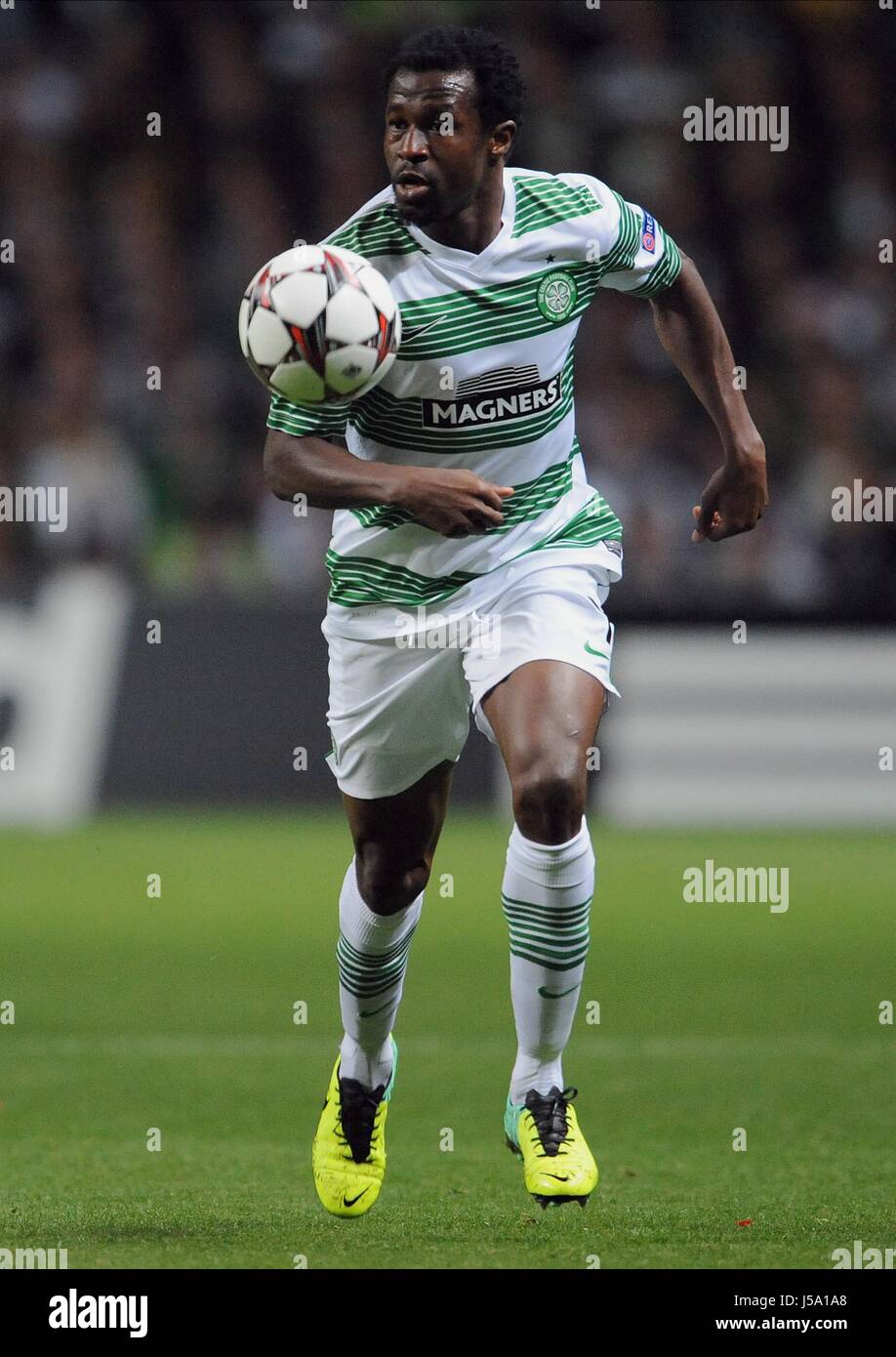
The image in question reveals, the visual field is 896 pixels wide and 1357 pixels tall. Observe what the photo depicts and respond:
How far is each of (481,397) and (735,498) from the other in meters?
0.77

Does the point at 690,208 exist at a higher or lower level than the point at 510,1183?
higher

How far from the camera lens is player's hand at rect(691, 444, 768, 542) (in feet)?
17.1

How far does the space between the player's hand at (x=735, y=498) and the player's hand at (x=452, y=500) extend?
0.91m

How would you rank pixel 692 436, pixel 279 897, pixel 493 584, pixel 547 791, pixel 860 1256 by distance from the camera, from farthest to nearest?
pixel 692 436, pixel 279 897, pixel 493 584, pixel 547 791, pixel 860 1256

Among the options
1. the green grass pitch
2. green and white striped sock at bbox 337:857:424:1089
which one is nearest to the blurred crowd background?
the green grass pitch

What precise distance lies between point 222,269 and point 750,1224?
1326cm

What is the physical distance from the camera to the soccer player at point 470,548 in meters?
4.62

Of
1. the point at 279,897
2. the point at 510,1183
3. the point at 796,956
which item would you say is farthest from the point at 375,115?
the point at 510,1183

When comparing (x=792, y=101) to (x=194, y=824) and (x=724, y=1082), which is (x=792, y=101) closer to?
(x=194, y=824)

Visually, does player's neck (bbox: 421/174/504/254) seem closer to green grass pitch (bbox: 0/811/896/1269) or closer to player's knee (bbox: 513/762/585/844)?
player's knee (bbox: 513/762/585/844)

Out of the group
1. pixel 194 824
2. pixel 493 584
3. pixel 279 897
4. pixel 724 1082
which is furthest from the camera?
pixel 194 824

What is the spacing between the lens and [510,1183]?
204 inches

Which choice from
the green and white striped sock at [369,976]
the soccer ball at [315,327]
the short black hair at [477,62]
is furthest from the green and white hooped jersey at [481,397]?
the green and white striped sock at [369,976]

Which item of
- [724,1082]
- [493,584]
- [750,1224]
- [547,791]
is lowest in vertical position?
[724,1082]
